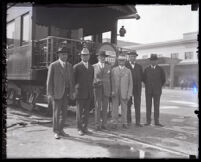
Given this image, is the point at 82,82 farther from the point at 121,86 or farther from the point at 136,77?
the point at 136,77

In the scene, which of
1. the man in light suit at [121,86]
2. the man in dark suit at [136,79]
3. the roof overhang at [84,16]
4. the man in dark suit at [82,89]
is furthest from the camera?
the roof overhang at [84,16]

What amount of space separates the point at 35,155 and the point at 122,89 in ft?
10.8

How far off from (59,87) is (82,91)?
596 millimetres

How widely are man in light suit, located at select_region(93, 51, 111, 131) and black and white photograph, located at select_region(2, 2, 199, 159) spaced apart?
0.03 metres

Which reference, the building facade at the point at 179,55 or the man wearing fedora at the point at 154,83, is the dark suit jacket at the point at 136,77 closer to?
the man wearing fedora at the point at 154,83

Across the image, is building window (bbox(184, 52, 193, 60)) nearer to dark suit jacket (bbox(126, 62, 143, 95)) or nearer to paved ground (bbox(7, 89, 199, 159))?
paved ground (bbox(7, 89, 199, 159))

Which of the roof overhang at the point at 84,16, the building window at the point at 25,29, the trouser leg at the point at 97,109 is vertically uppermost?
the roof overhang at the point at 84,16

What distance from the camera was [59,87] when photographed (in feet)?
20.2

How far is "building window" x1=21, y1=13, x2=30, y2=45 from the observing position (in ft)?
28.0

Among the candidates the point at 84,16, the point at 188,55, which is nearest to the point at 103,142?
the point at 84,16

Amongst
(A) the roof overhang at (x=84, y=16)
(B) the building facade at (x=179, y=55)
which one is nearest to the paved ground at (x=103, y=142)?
(A) the roof overhang at (x=84, y=16)

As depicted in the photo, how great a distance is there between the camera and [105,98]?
7.09 m

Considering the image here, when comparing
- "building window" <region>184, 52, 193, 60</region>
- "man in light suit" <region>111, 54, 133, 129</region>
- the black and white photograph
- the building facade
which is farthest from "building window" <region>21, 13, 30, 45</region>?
"building window" <region>184, 52, 193, 60</region>

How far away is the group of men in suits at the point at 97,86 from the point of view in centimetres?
615
